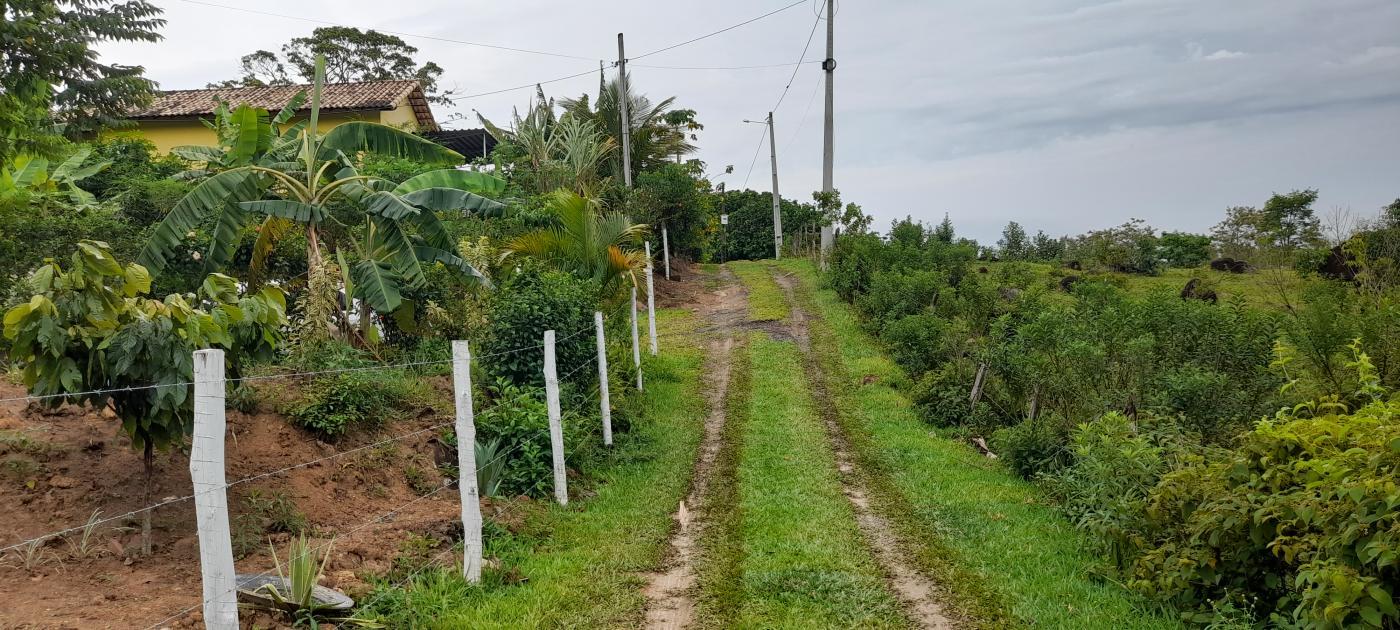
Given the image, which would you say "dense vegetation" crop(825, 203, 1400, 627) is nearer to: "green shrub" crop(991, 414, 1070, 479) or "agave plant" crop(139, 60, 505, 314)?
"green shrub" crop(991, 414, 1070, 479)

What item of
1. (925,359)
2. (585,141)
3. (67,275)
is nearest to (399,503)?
(67,275)

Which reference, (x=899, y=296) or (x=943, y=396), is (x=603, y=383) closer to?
(x=943, y=396)

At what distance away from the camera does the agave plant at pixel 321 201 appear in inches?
382

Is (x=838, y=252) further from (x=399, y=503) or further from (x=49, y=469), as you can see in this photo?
(x=49, y=469)

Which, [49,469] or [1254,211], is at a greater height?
[1254,211]

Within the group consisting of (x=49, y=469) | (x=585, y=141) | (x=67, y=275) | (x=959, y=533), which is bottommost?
(x=959, y=533)

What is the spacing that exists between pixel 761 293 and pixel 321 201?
16.2 meters

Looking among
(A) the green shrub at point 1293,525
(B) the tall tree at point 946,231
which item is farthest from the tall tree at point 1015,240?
(A) the green shrub at point 1293,525

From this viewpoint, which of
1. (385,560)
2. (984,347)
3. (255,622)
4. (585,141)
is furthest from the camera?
(585,141)

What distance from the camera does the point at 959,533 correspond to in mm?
7285

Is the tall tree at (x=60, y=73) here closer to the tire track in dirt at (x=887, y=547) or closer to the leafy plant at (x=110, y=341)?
the leafy plant at (x=110, y=341)

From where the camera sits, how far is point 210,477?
13.2 feet

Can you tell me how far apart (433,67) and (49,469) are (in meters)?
37.6

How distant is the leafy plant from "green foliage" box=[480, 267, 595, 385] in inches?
153
